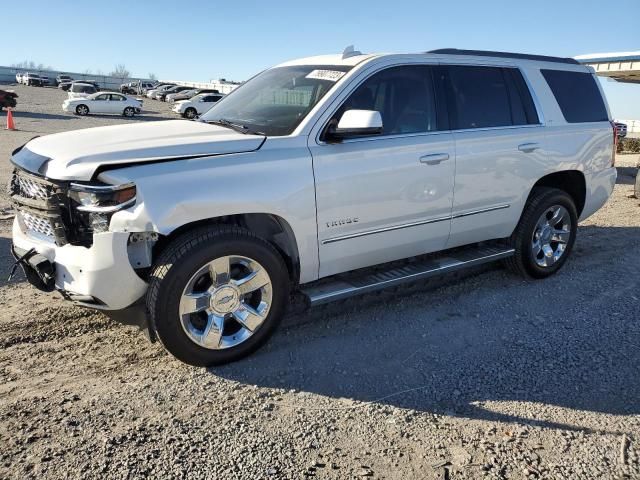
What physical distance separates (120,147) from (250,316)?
53.6 inches

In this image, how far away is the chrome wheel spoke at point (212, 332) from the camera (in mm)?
3514

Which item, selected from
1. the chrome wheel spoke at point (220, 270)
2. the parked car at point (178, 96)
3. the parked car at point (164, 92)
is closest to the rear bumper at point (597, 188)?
the chrome wheel spoke at point (220, 270)

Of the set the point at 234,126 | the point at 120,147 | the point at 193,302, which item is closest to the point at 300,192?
the point at 234,126

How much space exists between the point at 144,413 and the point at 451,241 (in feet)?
9.43

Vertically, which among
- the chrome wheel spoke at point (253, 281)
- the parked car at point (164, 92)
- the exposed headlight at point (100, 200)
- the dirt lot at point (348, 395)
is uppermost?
the parked car at point (164, 92)

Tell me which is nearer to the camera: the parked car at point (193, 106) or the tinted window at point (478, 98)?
the tinted window at point (478, 98)

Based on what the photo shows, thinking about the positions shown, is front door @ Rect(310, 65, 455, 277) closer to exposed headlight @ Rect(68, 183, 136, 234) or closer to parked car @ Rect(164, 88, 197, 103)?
exposed headlight @ Rect(68, 183, 136, 234)

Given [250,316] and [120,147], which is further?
[250,316]

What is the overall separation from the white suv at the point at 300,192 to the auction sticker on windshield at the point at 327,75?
0.8 inches

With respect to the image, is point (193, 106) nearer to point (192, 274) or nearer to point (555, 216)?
point (555, 216)

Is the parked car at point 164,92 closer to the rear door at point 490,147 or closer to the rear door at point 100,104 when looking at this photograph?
the rear door at point 100,104

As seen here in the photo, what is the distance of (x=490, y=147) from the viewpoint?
186 inches

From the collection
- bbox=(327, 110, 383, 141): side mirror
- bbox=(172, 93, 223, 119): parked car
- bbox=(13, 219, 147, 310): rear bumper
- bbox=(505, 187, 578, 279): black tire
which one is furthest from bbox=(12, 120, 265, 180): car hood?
bbox=(172, 93, 223, 119): parked car

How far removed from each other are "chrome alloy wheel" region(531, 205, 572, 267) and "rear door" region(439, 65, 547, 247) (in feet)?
1.29
